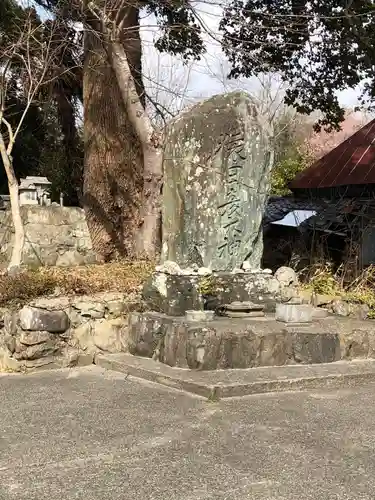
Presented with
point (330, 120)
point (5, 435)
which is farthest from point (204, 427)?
point (330, 120)

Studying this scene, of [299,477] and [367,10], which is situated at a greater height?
[367,10]

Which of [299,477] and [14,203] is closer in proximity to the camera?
[299,477]

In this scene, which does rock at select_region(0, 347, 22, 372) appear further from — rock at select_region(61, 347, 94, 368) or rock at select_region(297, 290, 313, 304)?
rock at select_region(297, 290, 313, 304)

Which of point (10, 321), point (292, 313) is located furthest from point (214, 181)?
point (10, 321)

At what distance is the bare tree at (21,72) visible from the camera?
336 inches

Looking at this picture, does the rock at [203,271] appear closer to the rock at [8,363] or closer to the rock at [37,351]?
the rock at [37,351]

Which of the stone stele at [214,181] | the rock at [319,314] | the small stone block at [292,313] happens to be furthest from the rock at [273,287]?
the rock at [319,314]

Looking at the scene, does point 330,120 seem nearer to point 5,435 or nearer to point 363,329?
point 363,329

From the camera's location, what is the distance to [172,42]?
12836mm

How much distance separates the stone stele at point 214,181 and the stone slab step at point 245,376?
129 cm

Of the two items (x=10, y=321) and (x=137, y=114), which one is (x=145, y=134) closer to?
(x=137, y=114)

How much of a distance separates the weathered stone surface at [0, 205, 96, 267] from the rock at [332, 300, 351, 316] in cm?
503

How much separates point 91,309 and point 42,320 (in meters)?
0.54

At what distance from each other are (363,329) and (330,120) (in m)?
8.32
